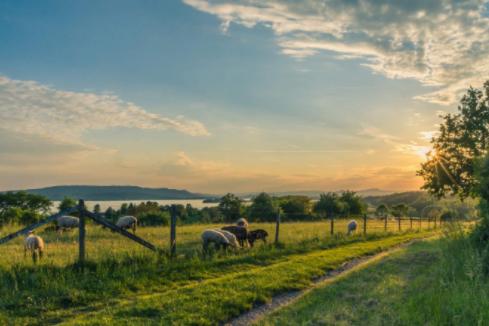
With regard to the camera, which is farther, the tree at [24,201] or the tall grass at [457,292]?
the tree at [24,201]

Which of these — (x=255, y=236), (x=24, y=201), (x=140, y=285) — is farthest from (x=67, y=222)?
(x=24, y=201)

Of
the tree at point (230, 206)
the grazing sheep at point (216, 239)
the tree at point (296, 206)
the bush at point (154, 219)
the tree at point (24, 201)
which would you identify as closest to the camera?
the grazing sheep at point (216, 239)

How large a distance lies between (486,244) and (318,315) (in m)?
4.11

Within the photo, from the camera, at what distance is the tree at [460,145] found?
28266 millimetres

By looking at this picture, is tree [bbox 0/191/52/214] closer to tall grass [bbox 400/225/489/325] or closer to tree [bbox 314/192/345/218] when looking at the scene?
tree [bbox 314/192/345/218]

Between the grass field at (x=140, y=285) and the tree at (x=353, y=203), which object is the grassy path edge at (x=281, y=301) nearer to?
the grass field at (x=140, y=285)

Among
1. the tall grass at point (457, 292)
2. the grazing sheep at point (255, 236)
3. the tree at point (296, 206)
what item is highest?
the tall grass at point (457, 292)

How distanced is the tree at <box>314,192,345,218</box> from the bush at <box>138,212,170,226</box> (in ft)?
115

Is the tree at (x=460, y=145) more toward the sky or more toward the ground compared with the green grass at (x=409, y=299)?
more toward the sky

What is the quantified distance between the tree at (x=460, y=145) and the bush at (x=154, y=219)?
24854 mm

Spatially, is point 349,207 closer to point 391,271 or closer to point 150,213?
point 150,213

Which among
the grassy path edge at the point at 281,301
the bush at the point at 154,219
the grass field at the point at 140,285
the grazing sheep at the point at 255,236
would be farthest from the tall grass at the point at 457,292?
the bush at the point at 154,219

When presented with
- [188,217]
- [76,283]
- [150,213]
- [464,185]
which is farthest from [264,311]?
[188,217]

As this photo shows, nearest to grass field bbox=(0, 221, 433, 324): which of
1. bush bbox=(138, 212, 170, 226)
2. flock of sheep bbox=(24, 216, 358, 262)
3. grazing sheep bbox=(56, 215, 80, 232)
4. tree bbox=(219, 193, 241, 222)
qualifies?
flock of sheep bbox=(24, 216, 358, 262)
